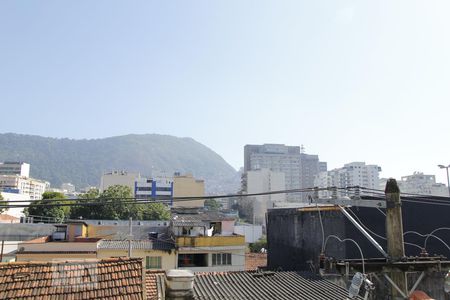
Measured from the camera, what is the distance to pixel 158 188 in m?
119

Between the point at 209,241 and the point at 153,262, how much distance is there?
4.67 m

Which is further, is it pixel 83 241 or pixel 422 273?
pixel 83 241

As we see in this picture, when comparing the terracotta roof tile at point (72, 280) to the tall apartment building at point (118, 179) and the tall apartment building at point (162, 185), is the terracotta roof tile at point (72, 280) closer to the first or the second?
the tall apartment building at point (162, 185)

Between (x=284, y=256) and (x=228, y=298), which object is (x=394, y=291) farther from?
(x=284, y=256)

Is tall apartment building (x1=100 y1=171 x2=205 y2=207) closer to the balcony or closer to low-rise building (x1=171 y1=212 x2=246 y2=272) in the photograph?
low-rise building (x1=171 y1=212 x2=246 y2=272)

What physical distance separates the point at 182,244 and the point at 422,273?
25978mm

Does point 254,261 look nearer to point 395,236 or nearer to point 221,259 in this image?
point 221,259

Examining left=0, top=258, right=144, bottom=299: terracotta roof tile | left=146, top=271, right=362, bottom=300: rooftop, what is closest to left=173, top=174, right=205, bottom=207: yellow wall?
left=146, top=271, right=362, bottom=300: rooftop

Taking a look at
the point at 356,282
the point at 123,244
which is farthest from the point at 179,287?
the point at 123,244

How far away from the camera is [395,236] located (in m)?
8.71

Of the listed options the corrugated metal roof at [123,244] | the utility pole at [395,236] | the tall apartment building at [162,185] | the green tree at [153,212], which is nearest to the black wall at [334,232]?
the corrugated metal roof at [123,244]

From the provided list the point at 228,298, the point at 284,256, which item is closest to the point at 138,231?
the point at 284,256

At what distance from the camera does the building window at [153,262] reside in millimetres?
32031

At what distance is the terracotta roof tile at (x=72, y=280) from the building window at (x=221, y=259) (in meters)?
24.1
